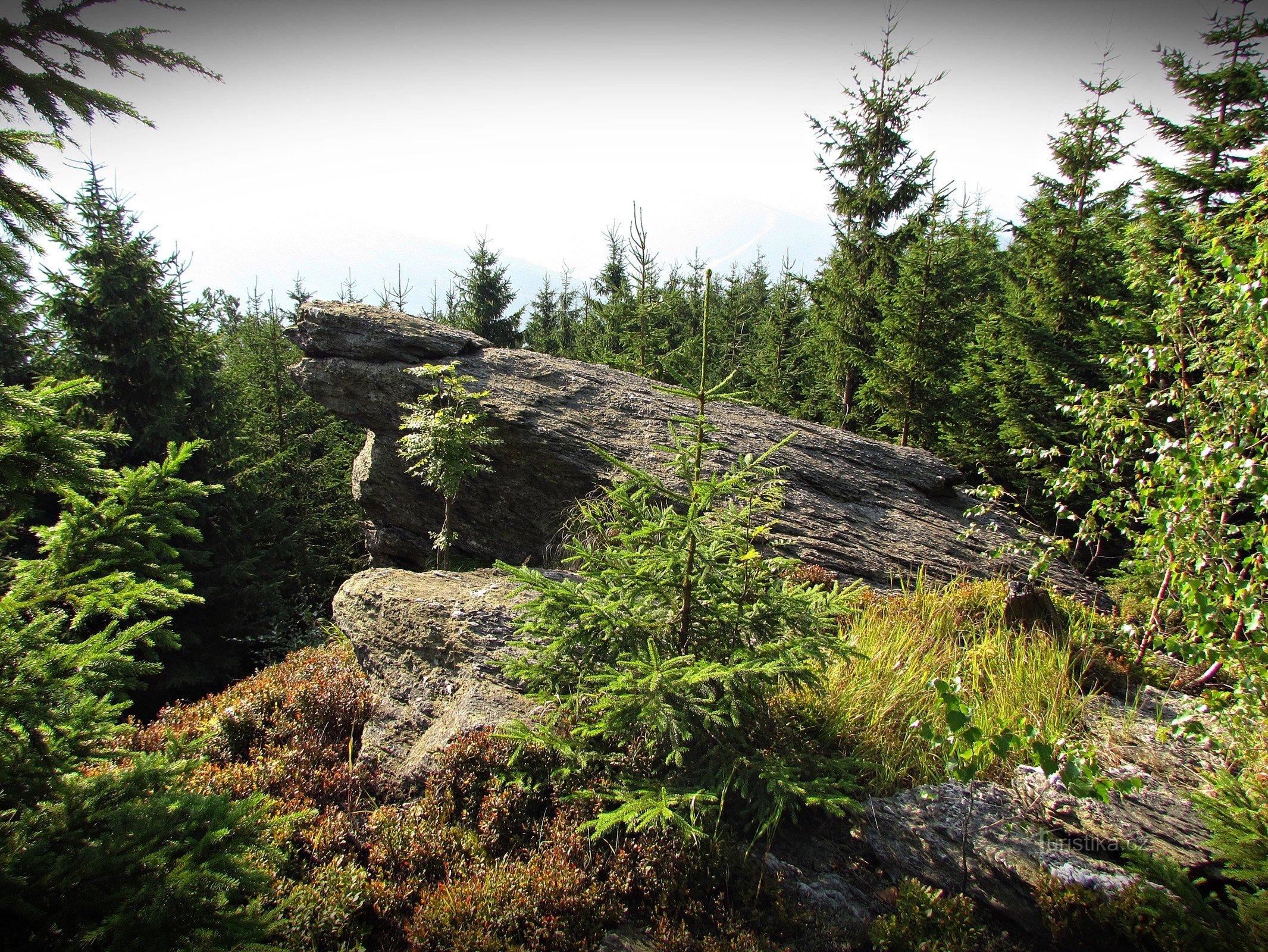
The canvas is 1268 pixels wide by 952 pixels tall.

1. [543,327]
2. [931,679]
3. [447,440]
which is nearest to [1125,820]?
[931,679]

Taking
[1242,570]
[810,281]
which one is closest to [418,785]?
[1242,570]

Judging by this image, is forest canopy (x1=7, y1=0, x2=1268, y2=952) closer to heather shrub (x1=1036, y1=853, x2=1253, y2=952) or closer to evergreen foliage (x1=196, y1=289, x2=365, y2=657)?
heather shrub (x1=1036, y1=853, x2=1253, y2=952)

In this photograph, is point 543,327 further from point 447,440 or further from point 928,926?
point 928,926

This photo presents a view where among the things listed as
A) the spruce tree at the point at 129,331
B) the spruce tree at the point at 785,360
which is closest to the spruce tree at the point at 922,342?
the spruce tree at the point at 785,360

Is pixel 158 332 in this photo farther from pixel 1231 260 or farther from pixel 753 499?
pixel 1231 260

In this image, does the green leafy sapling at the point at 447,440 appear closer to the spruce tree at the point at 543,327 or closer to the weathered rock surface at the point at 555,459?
the weathered rock surface at the point at 555,459

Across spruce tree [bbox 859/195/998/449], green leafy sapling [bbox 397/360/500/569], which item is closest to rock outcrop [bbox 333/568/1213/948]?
green leafy sapling [bbox 397/360/500/569]

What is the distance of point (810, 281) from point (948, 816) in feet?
38.6

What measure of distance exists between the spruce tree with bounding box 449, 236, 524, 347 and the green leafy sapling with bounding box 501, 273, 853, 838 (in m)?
18.6

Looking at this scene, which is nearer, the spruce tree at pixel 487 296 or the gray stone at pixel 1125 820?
the gray stone at pixel 1125 820

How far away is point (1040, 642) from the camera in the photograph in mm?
4332

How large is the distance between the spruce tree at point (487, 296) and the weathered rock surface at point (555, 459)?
12.1 meters

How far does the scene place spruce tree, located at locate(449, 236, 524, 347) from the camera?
2056 cm

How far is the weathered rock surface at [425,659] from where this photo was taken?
4094 millimetres
